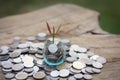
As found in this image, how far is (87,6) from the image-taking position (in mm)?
3326

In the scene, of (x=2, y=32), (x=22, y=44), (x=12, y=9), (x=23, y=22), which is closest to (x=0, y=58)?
(x=22, y=44)

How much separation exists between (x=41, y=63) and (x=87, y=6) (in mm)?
2045

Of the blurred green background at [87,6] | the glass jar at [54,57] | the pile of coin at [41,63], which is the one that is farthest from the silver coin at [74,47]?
the blurred green background at [87,6]

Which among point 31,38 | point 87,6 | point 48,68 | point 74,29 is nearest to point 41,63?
point 48,68

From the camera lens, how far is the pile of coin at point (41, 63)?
1329mm

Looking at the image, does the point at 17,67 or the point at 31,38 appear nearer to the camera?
the point at 17,67

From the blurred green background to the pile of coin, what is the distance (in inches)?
62.8

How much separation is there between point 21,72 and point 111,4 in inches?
90.5

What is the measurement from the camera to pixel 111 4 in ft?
11.1

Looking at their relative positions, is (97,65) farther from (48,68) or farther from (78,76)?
(48,68)

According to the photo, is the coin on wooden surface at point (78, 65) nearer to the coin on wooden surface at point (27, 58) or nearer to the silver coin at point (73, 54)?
the silver coin at point (73, 54)

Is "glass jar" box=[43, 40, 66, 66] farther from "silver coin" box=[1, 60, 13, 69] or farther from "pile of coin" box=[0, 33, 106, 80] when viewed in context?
"silver coin" box=[1, 60, 13, 69]

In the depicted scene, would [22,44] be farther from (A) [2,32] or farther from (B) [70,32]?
(B) [70,32]

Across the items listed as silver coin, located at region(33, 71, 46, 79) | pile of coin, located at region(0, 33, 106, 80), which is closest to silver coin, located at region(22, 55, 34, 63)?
pile of coin, located at region(0, 33, 106, 80)
